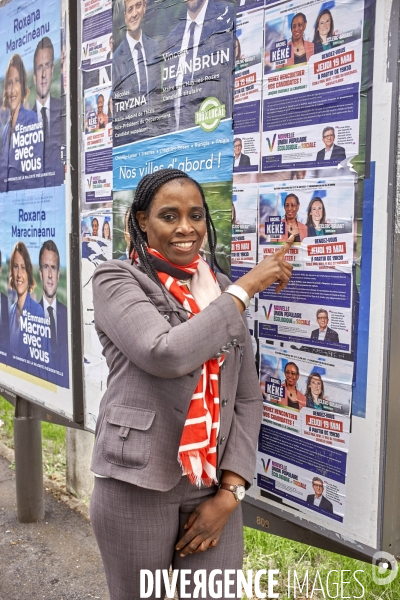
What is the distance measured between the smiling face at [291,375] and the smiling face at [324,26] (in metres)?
1.09

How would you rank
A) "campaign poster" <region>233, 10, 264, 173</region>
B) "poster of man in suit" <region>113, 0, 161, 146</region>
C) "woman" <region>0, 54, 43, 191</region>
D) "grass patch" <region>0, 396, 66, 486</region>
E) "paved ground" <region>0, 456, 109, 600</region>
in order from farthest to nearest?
"grass patch" <region>0, 396, 66, 486</region> < "woman" <region>0, 54, 43, 191</region> < "paved ground" <region>0, 456, 109, 600</region> < "poster of man in suit" <region>113, 0, 161, 146</region> < "campaign poster" <region>233, 10, 264, 173</region>

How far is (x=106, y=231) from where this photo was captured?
319 cm

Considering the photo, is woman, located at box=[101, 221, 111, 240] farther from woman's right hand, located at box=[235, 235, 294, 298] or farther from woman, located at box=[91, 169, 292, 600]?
woman's right hand, located at box=[235, 235, 294, 298]

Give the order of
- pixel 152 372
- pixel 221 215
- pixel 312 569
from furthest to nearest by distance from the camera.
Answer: pixel 312 569 < pixel 221 215 < pixel 152 372

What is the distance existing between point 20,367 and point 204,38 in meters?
2.42

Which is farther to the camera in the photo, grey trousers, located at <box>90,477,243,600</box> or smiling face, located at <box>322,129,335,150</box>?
smiling face, located at <box>322,129,335,150</box>

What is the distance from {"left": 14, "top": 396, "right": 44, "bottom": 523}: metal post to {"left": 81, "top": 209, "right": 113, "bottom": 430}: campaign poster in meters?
0.82

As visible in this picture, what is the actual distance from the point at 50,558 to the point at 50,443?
1880mm

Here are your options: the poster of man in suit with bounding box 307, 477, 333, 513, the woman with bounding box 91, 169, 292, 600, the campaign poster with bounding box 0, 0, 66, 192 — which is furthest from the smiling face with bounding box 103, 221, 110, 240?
the poster of man in suit with bounding box 307, 477, 333, 513

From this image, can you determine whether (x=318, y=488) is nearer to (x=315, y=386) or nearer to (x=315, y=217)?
(x=315, y=386)

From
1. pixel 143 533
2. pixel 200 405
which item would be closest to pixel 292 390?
pixel 200 405

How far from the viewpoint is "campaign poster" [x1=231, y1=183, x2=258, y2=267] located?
2.36 m

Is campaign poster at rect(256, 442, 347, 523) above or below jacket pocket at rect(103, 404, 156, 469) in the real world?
below

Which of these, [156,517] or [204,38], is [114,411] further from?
[204,38]
